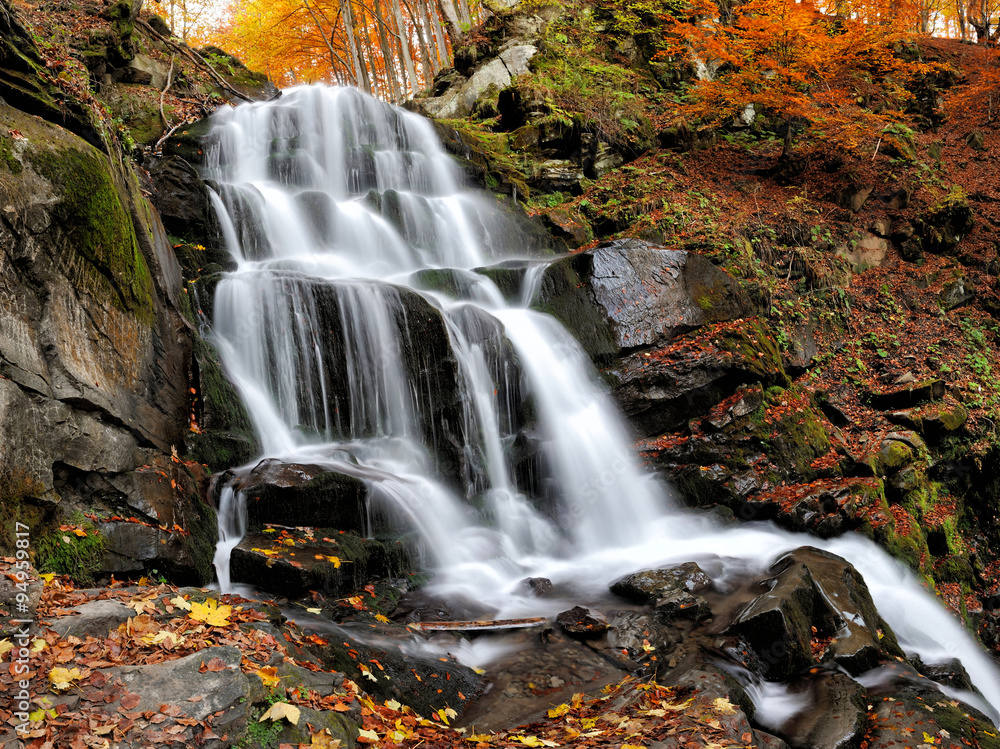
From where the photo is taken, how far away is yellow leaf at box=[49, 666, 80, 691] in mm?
2748

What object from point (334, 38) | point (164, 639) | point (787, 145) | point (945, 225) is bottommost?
point (164, 639)

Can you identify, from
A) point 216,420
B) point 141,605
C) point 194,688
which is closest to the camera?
point 194,688

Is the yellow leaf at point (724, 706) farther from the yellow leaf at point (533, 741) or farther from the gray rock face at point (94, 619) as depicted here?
the gray rock face at point (94, 619)

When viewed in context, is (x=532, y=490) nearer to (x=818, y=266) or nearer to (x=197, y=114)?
(x=818, y=266)

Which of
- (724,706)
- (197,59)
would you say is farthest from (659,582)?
(197,59)

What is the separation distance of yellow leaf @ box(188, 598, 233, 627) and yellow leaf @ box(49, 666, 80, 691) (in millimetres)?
812

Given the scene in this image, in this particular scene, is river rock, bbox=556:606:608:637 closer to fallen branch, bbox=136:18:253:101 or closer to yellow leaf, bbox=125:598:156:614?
yellow leaf, bbox=125:598:156:614

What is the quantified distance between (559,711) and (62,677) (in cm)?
304

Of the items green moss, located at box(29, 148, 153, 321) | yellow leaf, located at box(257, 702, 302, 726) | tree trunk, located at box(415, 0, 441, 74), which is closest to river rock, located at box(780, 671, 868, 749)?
yellow leaf, located at box(257, 702, 302, 726)

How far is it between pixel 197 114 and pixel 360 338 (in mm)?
Result: 8631

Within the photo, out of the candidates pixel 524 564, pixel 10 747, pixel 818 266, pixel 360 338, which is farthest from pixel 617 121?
pixel 10 747

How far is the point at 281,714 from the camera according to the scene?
3004 millimetres

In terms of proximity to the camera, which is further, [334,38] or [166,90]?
[334,38]

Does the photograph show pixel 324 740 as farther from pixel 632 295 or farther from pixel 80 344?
pixel 632 295
